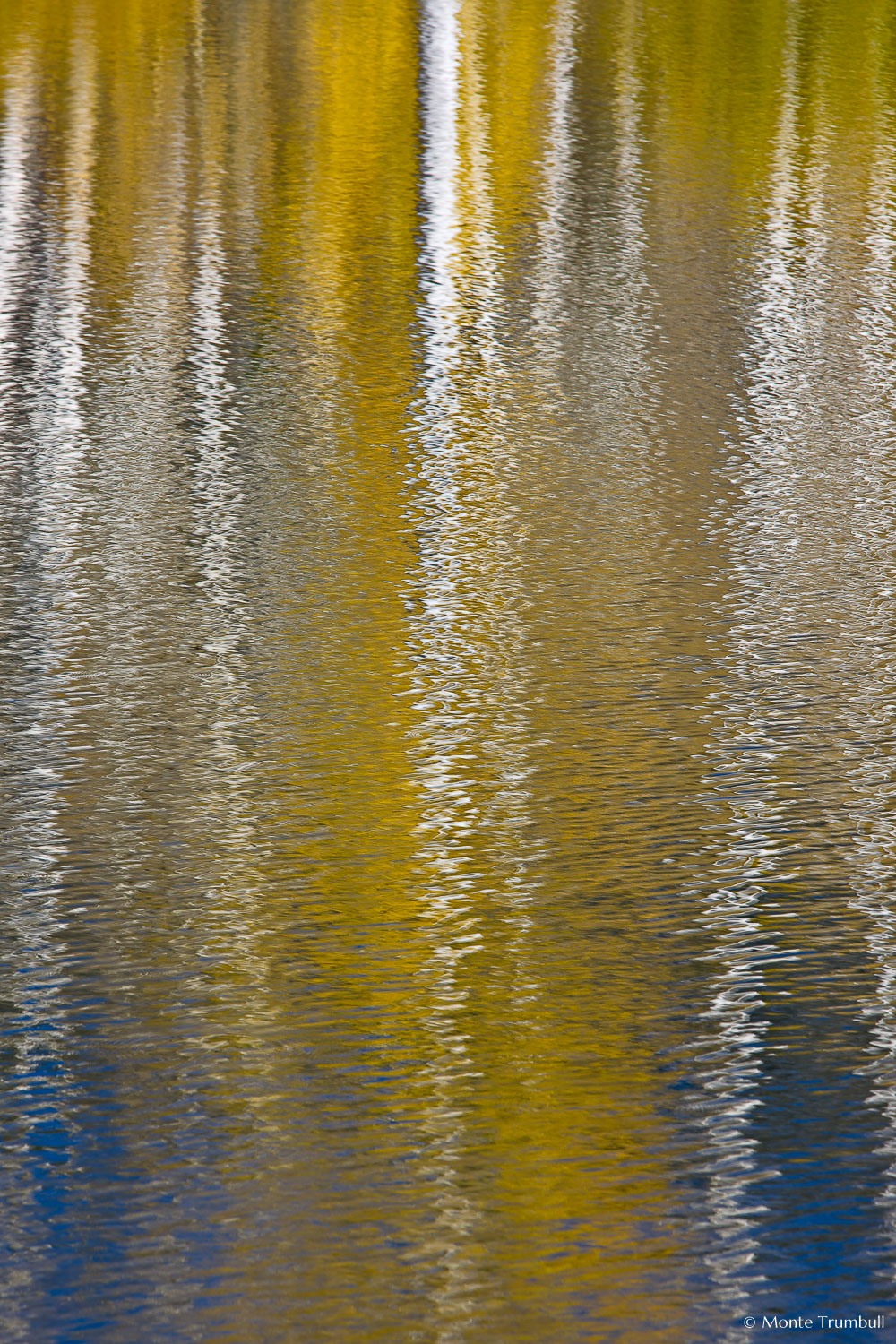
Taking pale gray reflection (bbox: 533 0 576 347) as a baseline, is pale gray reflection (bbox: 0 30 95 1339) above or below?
below

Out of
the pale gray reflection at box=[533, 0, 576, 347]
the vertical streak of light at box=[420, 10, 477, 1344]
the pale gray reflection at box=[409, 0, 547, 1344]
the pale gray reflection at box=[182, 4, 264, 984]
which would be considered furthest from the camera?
the pale gray reflection at box=[533, 0, 576, 347]

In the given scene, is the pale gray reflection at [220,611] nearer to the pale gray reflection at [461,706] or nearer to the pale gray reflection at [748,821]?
the pale gray reflection at [461,706]

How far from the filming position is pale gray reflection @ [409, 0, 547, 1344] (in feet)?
3.81

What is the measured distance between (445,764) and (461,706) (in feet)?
0.41

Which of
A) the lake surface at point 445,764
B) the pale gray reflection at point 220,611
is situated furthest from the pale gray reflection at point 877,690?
the pale gray reflection at point 220,611

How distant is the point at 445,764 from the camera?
1.63 m

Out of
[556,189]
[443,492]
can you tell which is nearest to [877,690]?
[443,492]

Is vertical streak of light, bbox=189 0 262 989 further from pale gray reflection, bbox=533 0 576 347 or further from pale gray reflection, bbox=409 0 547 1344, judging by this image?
pale gray reflection, bbox=533 0 576 347

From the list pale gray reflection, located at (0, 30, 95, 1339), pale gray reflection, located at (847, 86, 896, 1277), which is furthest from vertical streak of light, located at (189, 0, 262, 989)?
pale gray reflection, located at (847, 86, 896, 1277)

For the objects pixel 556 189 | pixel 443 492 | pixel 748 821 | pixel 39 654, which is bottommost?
pixel 748 821

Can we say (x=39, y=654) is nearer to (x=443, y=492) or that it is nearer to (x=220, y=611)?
(x=220, y=611)

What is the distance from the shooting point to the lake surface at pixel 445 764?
→ 107 cm

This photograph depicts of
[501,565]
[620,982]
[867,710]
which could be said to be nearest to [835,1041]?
[620,982]

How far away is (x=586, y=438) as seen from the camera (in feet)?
8.04
